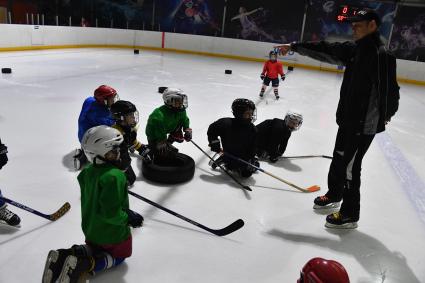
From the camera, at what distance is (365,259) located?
1897mm

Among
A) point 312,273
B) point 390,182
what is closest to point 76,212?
point 312,273

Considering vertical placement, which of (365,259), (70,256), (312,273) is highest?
(312,273)

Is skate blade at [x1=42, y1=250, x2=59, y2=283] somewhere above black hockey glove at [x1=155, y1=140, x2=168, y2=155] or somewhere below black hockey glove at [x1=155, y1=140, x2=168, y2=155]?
below

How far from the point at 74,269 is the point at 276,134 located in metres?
1.98

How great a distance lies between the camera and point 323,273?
96 centimetres

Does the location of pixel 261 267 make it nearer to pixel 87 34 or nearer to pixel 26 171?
pixel 26 171

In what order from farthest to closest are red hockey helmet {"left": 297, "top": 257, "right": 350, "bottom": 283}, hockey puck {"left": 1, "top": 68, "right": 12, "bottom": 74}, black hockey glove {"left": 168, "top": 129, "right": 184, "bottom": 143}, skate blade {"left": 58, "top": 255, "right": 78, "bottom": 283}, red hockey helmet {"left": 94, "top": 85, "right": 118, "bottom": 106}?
hockey puck {"left": 1, "top": 68, "right": 12, "bottom": 74}, black hockey glove {"left": 168, "top": 129, "right": 184, "bottom": 143}, red hockey helmet {"left": 94, "top": 85, "right": 118, "bottom": 106}, skate blade {"left": 58, "top": 255, "right": 78, "bottom": 283}, red hockey helmet {"left": 297, "top": 257, "right": 350, "bottom": 283}

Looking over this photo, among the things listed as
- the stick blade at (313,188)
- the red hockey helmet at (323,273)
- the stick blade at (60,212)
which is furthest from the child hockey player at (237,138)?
the red hockey helmet at (323,273)

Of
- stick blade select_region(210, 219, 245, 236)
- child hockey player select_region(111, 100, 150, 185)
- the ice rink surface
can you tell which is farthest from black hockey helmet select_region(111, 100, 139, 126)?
stick blade select_region(210, 219, 245, 236)

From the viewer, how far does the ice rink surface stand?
67.1 inches

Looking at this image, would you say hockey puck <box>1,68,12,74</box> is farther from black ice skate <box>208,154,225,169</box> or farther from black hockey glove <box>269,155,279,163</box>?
black hockey glove <box>269,155,279,163</box>

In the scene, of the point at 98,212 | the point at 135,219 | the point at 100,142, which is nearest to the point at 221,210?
the point at 135,219

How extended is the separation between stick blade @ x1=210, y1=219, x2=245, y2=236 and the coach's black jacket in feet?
2.43

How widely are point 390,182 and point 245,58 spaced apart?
8844mm
